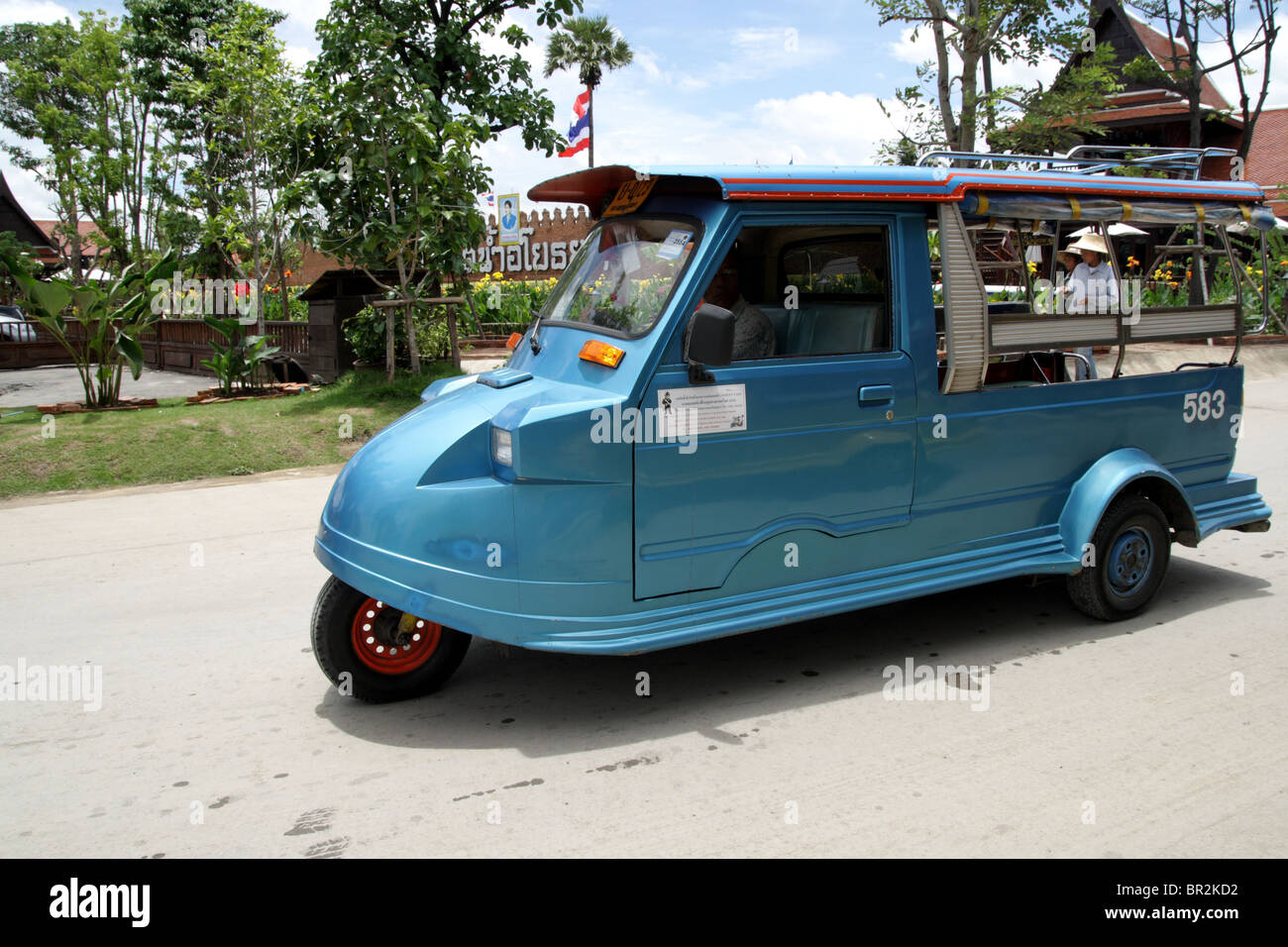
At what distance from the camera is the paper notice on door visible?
4.16m

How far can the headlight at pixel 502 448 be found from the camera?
398 cm

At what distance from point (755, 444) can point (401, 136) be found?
1000cm

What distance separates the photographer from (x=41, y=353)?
2553 cm

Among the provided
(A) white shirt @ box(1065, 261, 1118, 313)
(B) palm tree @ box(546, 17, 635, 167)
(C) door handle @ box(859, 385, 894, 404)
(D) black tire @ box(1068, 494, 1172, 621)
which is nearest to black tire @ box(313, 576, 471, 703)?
(C) door handle @ box(859, 385, 894, 404)

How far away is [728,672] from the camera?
4.88 metres

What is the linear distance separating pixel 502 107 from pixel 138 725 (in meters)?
12.3

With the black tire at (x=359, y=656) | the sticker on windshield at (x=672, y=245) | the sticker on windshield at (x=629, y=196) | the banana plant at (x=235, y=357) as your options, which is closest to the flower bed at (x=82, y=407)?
the banana plant at (x=235, y=357)

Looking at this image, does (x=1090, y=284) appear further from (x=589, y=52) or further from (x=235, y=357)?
(x=589, y=52)

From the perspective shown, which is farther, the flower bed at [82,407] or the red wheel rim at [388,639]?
the flower bed at [82,407]

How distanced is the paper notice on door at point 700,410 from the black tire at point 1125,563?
233cm

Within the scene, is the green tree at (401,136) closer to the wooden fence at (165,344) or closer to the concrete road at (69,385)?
the wooden fence at (165,344)

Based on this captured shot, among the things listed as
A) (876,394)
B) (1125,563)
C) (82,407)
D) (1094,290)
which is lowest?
(1125,563)

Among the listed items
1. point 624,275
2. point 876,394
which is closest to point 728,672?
point 876,394

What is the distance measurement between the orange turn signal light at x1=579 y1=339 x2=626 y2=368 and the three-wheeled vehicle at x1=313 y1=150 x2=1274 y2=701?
0.02 meters
